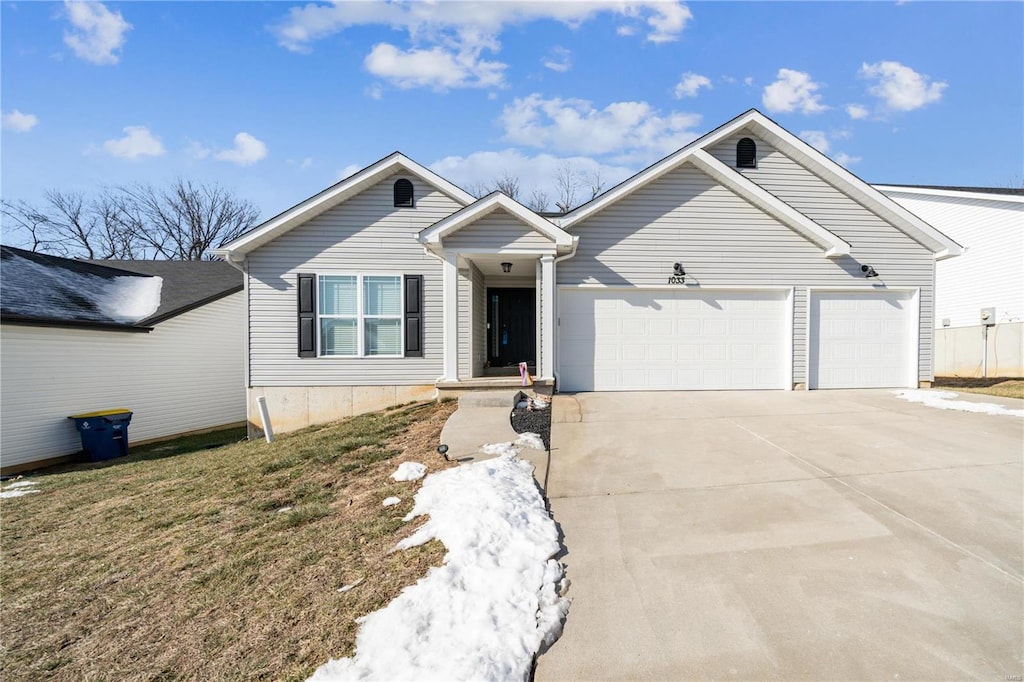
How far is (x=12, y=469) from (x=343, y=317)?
25.2ft

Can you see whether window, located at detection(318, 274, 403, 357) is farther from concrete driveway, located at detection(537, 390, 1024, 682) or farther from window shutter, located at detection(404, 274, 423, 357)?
concrete driveway, located at detection(537, 390, 1024, 682)

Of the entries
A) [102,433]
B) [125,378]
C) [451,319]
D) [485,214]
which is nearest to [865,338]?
[485,214]

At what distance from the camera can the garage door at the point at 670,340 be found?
28.8ft

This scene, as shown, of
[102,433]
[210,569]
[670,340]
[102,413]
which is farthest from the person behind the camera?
[102,413]

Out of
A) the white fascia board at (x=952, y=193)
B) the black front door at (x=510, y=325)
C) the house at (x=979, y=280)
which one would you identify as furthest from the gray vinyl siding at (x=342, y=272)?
the house at (x=979, y=280)

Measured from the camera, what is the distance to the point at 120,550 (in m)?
3.75

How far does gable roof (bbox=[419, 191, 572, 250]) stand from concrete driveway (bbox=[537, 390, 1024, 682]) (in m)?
3.96

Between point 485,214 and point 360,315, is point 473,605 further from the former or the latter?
point 360,315

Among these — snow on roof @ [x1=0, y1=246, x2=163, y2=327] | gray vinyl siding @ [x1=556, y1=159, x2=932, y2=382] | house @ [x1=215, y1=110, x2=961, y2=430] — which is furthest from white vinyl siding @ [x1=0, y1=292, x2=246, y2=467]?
gray vinyl siding @ [x1=556, y1=159, x2=932, y2=382]

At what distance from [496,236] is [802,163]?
7032 mm

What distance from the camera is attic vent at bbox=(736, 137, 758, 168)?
31.0ft

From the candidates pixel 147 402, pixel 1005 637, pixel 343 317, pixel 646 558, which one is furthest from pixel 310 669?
pixel 147 402

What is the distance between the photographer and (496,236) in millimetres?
8039

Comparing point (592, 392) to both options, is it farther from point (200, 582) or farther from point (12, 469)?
point (12, 469)
